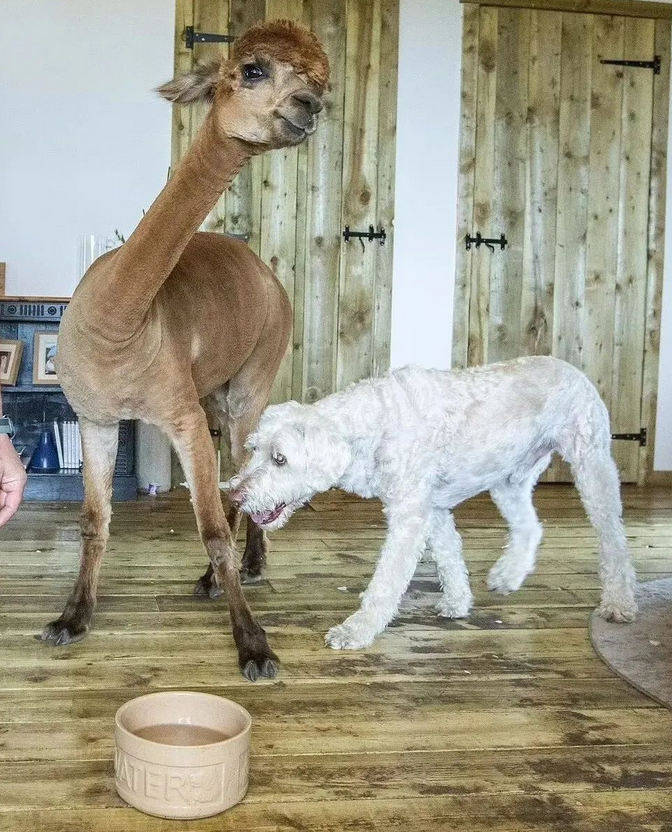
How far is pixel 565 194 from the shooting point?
5621 mm

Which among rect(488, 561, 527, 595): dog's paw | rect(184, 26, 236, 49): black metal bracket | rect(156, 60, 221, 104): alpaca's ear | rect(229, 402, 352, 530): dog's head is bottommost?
rect(488, 561, 527, 595): dog's paw

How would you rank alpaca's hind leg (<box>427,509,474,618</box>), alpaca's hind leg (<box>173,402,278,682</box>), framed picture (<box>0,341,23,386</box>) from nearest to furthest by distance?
alpaca's hind leg (<box>173,402,278,682</box>) < alpaca's hind leg (<box>427,509,474,618</box>) < framed picture (<box>0,341,23,386</box>)

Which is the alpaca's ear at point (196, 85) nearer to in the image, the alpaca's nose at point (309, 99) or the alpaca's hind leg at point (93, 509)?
the alpaca's nose at point (309, 99)

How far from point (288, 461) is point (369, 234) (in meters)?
3.19

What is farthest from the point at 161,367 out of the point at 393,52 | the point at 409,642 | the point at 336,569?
the point at 393,52

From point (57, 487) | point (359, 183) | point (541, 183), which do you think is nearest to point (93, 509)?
point (57, 487)

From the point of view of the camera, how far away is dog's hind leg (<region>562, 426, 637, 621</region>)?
9.61 feet

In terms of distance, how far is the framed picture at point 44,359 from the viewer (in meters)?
4.80

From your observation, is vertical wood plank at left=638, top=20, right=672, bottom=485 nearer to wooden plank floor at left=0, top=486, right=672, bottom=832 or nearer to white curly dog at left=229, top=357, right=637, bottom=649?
wooden plank floor at left=0, top=486, right=672, bottom=832

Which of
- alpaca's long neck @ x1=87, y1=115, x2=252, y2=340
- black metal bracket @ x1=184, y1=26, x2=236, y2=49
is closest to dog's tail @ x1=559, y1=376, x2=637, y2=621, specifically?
alpaca's long neck @ x1=87, y1=115, x2=252, y2=340

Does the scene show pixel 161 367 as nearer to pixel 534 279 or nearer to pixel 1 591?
pixel 1 591

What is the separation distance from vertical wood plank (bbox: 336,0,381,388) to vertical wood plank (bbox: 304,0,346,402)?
4 centimetres

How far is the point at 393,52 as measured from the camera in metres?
5.36

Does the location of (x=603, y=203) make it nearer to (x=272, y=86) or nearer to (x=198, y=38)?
(x=198, y=38)
